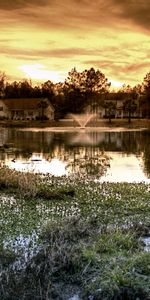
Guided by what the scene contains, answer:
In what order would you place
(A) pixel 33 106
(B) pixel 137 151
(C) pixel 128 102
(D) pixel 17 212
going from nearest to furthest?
(D) pixel 17 212
(B) pixel 137 151
(C) pixel 128 102
(A) pixel 33 106

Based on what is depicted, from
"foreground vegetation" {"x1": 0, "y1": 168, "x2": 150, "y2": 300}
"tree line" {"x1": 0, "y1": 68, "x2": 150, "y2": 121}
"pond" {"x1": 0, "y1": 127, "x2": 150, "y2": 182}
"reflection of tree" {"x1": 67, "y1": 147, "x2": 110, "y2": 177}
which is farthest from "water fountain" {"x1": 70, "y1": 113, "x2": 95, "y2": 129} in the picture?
"foreground vegetation" {"x1": 0, "y1": 168, "x2": 150, "y2": 300}

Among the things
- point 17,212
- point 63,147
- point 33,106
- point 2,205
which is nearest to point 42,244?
point 17,212

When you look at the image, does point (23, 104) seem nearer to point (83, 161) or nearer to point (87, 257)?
point (83, 161)

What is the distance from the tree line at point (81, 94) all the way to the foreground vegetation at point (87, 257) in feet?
290

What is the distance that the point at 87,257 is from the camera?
30.2ft

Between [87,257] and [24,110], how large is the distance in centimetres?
10382

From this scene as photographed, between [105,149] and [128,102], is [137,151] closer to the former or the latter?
[105,149]

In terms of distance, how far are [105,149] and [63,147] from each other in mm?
3519

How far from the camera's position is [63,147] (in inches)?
1575

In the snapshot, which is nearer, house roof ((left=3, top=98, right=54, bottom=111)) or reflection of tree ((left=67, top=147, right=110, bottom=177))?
reflection of tree ((left=67, top=147, right=110, bottom=177))

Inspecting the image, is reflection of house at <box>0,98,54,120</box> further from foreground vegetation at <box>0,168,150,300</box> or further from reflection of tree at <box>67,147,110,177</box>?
foreground vegetation at <box>0,168,150,300</box>

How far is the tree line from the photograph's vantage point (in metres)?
108

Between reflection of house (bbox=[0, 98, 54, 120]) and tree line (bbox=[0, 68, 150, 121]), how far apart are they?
291 centimetres

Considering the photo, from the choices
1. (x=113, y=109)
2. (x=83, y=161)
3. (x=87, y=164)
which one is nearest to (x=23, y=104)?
(x=113, y=109)
